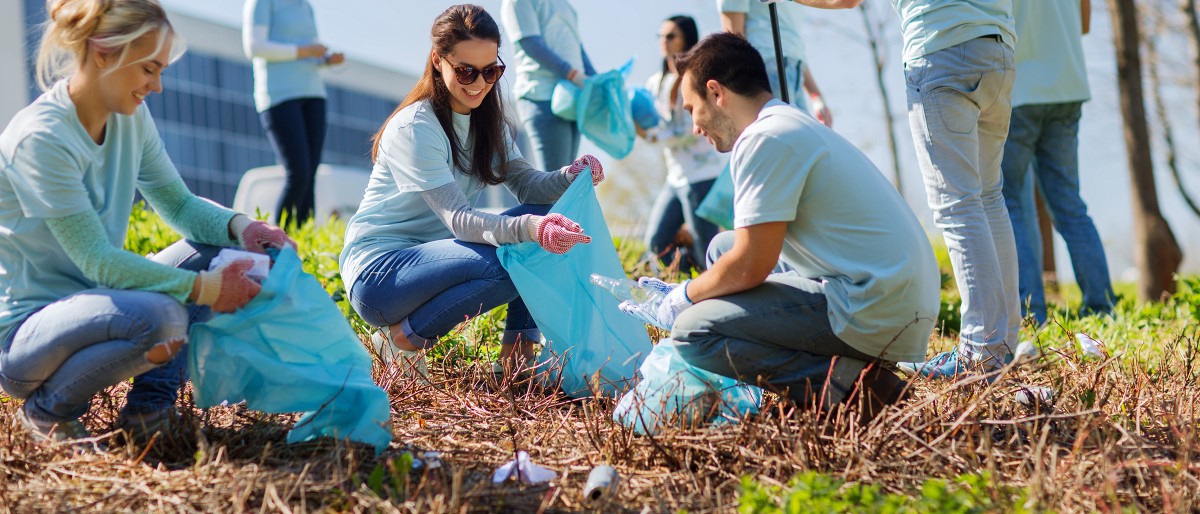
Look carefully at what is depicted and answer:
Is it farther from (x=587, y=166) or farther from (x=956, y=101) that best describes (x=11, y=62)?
(x=956, y=101)

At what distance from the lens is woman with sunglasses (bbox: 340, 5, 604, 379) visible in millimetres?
3041

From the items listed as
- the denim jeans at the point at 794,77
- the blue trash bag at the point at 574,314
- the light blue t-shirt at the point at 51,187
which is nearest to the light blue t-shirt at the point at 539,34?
the denim jeans at the point at 794,77

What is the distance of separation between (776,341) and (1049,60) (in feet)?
8.19

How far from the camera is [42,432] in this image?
2.42 m

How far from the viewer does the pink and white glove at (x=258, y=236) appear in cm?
265

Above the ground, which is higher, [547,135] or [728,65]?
[728,65]

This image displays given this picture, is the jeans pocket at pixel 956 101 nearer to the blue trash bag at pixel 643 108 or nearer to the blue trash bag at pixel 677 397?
the blue trash bag at pixel 677 397

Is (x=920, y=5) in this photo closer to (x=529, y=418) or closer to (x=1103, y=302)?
(x=529, y=418)

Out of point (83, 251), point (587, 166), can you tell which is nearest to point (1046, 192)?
point (587, 166)

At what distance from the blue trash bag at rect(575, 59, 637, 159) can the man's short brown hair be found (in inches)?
86.1

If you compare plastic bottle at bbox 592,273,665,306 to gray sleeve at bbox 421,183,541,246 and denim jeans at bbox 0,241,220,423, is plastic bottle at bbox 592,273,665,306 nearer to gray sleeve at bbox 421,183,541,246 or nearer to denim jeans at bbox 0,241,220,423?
gray sleeve at bbox 421,183,541,246

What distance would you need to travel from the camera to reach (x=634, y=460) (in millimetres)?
2434

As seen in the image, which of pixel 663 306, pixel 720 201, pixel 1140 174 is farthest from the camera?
pixel 1140 174

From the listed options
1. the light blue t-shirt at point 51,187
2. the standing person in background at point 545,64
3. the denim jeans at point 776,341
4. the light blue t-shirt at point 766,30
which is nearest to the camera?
the light blue t-shirt at point 51,187
